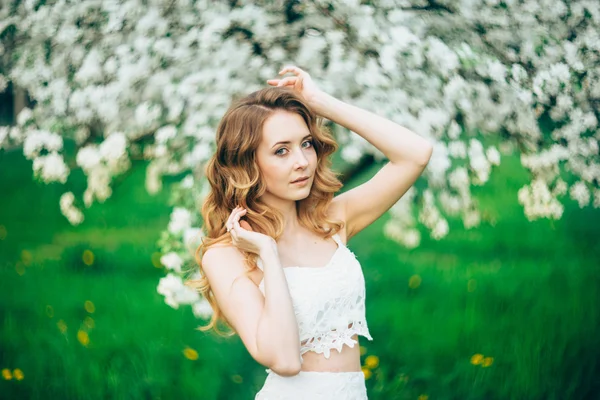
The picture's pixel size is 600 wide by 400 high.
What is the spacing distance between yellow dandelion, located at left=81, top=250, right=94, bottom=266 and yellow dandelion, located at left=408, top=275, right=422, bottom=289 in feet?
6.99

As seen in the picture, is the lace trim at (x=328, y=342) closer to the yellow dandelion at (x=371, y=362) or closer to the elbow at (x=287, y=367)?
the elbow at (x=287, y=367)

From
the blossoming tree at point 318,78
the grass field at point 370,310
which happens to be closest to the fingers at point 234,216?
the blossoming tree at point 318,78

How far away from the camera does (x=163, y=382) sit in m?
4.05

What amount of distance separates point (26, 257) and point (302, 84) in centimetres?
272

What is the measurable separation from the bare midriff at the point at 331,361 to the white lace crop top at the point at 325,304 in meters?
0.02

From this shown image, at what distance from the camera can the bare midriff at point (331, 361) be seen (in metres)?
2.31

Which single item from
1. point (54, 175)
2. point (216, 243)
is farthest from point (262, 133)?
point (54, 175)

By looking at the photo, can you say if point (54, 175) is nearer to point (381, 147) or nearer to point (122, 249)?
point (122, 249)

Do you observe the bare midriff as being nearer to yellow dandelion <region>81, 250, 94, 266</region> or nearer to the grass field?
the grass field

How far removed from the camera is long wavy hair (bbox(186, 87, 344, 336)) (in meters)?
2.37

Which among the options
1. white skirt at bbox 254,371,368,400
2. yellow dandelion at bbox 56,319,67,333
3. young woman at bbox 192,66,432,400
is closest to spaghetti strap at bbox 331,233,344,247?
young woman at bbox 192,66,432,400

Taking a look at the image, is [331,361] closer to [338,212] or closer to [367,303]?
[338,212]

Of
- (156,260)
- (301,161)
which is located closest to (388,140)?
(301,161)

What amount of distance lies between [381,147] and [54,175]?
171cm
